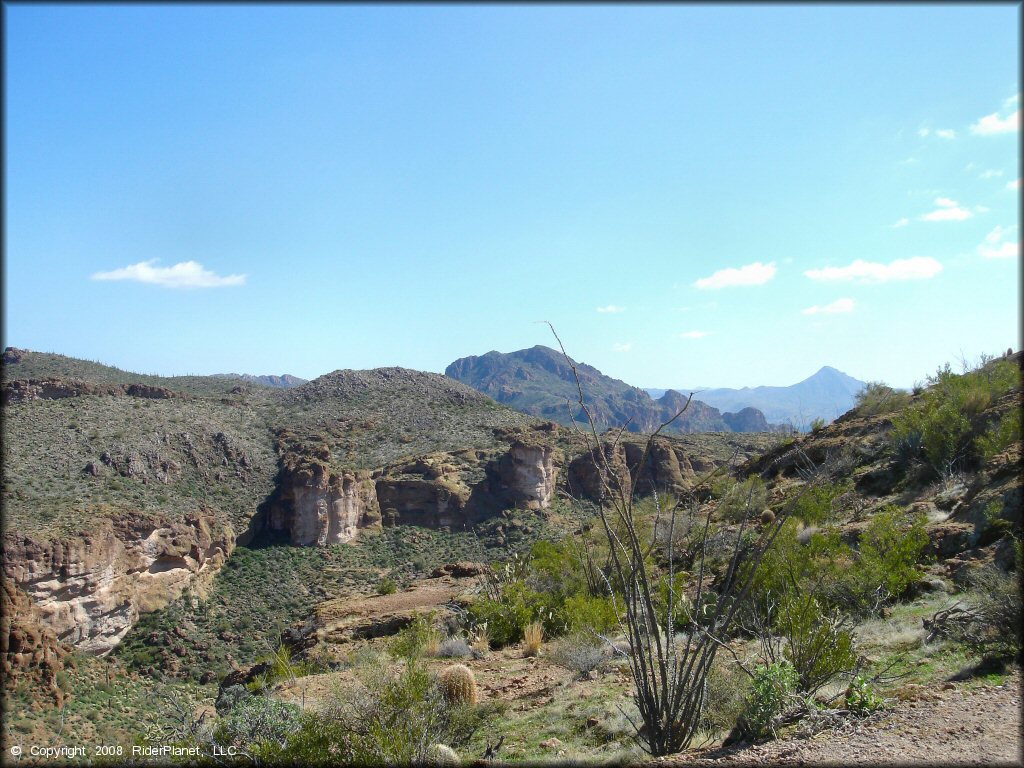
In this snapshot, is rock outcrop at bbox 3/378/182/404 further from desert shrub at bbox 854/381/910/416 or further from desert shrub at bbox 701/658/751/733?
desert shrub at bbox 854/381/910/416

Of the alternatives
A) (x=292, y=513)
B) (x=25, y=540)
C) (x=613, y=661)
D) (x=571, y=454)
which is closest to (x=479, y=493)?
(x=571, y=454)

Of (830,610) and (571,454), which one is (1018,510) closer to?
(830,610)

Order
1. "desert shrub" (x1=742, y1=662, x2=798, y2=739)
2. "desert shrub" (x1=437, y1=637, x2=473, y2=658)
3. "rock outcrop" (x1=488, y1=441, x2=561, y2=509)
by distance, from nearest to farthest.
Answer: "desert shrub" (x1=742, y1=662, x2=798, y2=739), "desert shrub" (x1=437, y1=637, x2=473, y2=658), "rock outcrop" (x1=488, y1=441, x2=561, y2=509)

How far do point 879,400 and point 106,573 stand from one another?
3443 centimetres

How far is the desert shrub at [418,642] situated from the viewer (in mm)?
11898

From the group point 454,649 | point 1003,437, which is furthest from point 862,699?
point 1003,437

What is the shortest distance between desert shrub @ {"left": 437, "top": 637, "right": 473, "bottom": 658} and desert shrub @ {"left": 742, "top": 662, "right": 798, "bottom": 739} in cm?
776

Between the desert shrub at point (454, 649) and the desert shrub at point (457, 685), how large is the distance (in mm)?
3664

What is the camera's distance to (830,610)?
9211mm

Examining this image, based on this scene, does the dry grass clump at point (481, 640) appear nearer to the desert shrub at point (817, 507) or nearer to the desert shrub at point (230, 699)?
the desert shrub at point (230, 699)

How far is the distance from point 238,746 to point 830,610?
326 inches

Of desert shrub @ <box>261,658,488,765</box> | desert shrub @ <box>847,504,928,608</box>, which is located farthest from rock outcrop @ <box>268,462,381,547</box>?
desert shrub @ <box>847,504,928,608</box>

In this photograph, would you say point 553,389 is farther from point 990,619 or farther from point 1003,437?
point 990,619

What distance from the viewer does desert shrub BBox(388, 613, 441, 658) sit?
39.0 ft
